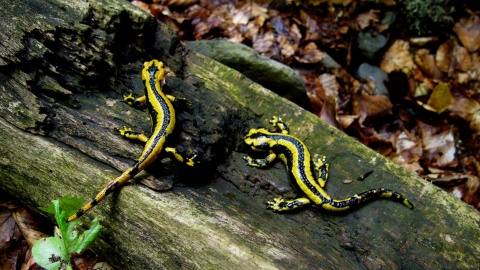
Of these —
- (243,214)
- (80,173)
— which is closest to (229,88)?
(243,214)

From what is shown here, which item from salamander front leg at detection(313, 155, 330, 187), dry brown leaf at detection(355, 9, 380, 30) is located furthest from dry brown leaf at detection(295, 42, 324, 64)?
salamander front leg at detection(313, 155, 330, 187)

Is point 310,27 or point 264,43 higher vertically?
point 310,27

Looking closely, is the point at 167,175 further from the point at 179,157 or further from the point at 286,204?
the point at 286,204

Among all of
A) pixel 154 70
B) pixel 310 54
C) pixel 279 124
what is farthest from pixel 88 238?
pixel 310 54

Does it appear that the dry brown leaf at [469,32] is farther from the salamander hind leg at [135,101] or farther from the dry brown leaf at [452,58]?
the salamander hind leg at [135,101]

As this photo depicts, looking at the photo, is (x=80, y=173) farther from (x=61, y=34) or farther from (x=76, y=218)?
(x=61, y=34)
